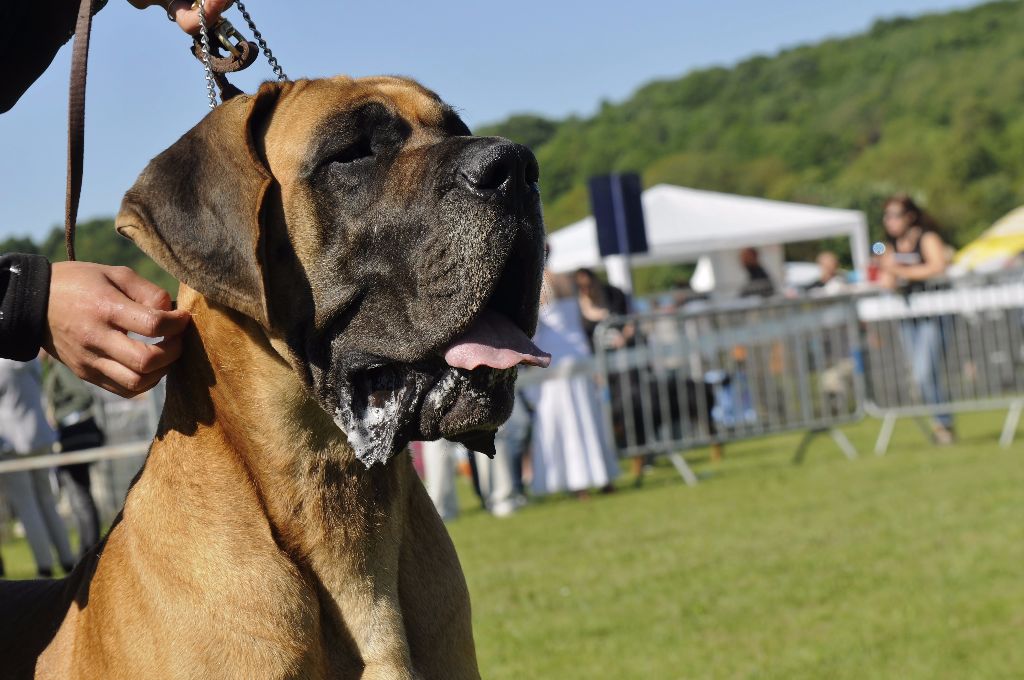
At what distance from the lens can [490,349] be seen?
2.27 metres

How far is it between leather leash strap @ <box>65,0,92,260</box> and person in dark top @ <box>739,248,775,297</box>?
13.5 metres

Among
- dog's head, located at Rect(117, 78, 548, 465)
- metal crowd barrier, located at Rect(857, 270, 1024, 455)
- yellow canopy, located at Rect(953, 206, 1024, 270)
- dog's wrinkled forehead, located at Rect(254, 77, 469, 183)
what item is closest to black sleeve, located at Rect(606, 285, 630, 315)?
metal crowd barrier, located at Rect(857, 270, 1024, 455)

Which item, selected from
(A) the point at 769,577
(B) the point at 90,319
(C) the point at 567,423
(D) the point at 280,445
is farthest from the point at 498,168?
(C) the point at 567,423

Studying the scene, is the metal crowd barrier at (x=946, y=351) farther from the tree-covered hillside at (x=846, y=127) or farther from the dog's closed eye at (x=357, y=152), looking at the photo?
the tree-covered hillside at (x=846, y=127)

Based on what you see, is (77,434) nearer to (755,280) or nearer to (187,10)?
(187,10)

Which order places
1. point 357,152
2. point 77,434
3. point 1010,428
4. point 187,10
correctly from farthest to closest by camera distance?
point 1010,428 < point 77,434 < point 187,10 < point 357,152

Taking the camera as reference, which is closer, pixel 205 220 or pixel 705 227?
pixel 205 220

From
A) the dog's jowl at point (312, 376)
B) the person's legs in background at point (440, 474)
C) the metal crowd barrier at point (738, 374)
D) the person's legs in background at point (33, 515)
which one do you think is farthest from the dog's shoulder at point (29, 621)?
the metal crowd barrier at point (738, 374)

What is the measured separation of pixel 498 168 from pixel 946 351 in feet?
34.7

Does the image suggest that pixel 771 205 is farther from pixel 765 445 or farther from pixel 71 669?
pixel 71 669

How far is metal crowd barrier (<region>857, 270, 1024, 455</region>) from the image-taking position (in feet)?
38.5

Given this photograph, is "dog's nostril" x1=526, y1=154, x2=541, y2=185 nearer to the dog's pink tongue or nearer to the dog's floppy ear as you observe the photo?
the dog's pink tongue

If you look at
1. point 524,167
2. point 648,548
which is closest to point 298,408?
point 524,167

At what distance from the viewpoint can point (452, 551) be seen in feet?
8.46
